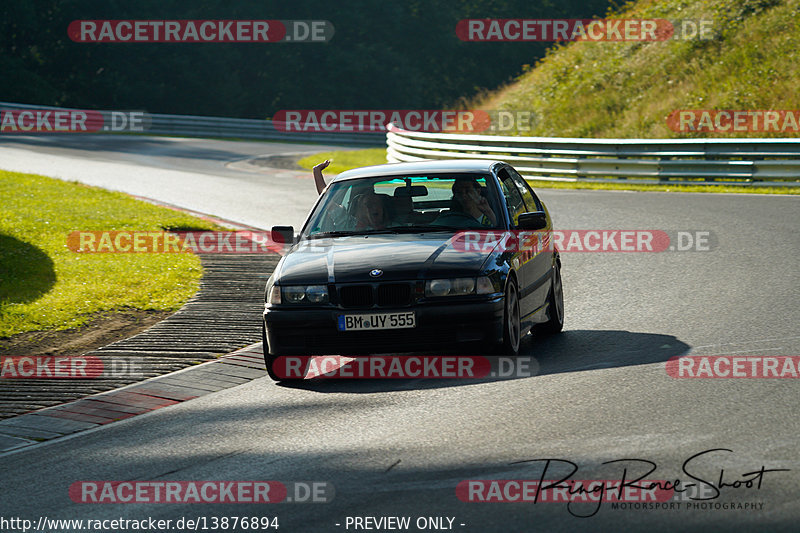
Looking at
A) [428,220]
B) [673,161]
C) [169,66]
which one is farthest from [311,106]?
[428,220]

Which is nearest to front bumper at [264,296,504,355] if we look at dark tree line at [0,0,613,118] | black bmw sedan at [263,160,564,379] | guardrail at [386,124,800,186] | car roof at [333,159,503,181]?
black bmw sedan at [263,160,564,379]

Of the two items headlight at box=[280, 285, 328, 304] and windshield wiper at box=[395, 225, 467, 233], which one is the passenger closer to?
windshield wiper at box=[395, 225, 467, 233]

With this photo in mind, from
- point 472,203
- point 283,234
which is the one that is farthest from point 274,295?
point 472,203

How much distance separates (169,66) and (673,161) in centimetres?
3822

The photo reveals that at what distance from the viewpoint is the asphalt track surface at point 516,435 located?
16.7ft

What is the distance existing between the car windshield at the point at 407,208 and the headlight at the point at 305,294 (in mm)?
1089

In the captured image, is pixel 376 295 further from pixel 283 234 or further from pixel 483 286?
pixel 283 234

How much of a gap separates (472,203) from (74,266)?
656 cm

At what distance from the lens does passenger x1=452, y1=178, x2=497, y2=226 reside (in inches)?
362

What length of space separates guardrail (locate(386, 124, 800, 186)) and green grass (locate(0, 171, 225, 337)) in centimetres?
980

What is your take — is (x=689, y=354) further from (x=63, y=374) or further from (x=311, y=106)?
(x=311, y=106)

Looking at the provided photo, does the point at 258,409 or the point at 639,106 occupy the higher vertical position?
the point at 639,106

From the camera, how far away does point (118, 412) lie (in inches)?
308

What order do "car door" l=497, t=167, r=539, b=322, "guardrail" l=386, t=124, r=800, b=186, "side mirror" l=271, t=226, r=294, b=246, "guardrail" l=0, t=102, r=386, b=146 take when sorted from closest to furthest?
"car door" l=497, t=167, r=539, b=322
"side mirror" l=271, t=226, r=294, b=246
"guardrail" l=386, t=124, r=800, b=186
"guardrail" l=0, t=102, r=386, b=146
